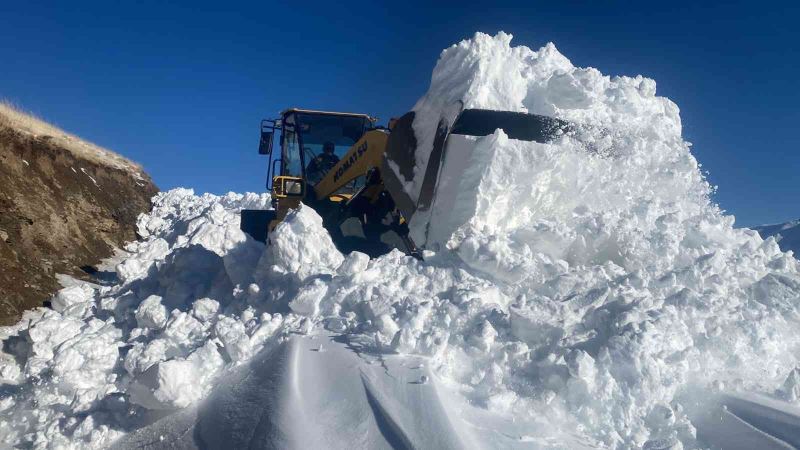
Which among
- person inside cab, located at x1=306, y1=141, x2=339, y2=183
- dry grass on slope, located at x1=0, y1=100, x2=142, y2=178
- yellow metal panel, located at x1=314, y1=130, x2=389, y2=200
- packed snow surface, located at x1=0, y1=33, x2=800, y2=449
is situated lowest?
packed snow surface, located at x1=0, y1=33, x2=800, y2=449

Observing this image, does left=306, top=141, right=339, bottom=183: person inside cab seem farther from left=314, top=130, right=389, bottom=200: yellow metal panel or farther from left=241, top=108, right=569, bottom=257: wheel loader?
left=314, top=130, right=389, bottom=200: yellow metal panel

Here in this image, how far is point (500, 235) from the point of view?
5.20 meters

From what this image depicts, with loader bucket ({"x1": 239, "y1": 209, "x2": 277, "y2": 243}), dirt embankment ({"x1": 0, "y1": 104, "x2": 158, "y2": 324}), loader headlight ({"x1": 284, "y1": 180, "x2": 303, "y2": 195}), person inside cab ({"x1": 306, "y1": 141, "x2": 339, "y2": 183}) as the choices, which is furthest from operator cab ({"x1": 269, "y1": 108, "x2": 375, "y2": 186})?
dirt embankment ({"x1": 0, "y1": 104, "x2": 158, "y2": 324})

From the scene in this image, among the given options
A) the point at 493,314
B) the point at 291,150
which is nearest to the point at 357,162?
the point at 291,150

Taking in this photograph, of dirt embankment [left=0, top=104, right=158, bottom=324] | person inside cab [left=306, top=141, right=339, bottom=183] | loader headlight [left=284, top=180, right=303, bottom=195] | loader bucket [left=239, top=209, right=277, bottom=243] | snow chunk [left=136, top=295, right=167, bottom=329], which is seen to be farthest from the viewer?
loader bucket [left=239, top=209, right=277, bottom=243]

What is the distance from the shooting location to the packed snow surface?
329 cm

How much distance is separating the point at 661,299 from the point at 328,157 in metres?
5.12

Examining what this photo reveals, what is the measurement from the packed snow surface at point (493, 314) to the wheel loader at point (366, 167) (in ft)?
0.52

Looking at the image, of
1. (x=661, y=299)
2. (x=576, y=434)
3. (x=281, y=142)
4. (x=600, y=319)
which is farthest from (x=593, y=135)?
(x=281, y=142)

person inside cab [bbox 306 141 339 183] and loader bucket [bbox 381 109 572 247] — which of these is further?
person inside cab [bbox 306 141 339 183]

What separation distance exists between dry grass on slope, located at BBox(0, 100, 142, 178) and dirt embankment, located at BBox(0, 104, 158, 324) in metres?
0.03

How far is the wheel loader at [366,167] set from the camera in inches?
215

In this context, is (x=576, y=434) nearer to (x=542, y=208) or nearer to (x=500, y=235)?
(x=500, y=235)

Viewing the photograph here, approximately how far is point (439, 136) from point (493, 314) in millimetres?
2055
